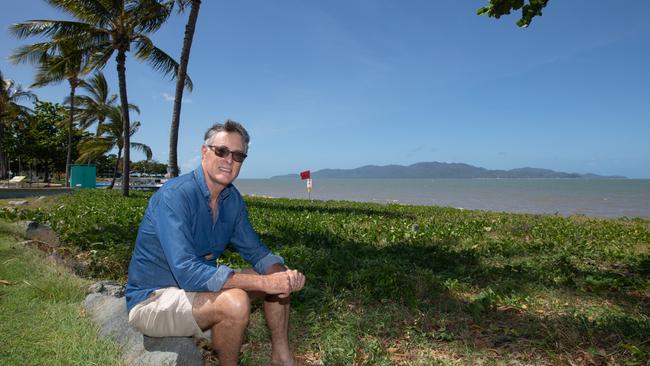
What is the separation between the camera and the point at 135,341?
316cm

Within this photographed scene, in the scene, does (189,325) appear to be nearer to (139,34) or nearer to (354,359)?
(354,359)

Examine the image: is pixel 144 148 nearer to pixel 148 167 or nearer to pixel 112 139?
pixel 112 139

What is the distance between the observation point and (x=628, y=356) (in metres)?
3.36

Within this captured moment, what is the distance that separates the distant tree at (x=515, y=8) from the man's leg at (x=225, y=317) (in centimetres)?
575

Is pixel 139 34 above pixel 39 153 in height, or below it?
above

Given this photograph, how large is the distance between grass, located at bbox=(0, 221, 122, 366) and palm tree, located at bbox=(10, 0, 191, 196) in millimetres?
16054

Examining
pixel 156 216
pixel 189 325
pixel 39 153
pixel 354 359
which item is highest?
pixel 39 153

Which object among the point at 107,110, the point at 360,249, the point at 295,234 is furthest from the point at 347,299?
the point at 107,110

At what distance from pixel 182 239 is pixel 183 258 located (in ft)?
0.41

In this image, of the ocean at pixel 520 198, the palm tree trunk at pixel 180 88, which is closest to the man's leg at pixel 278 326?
the palm tree trunk at pixel 180 88

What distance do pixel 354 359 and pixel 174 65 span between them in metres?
19.7

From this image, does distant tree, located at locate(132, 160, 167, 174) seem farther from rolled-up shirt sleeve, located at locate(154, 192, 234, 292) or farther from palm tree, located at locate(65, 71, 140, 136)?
rolled-up shirt sleeve, located at locate(154, 192, 234, 292)

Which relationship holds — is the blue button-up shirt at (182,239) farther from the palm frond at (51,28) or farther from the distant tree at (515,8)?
the palm frond at (51,28)

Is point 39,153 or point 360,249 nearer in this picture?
point 360,249
